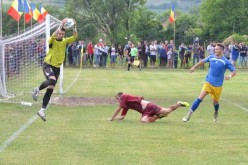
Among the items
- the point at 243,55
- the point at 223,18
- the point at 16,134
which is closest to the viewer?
the point at 16,134

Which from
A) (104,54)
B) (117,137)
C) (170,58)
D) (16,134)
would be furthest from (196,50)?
(16,134)

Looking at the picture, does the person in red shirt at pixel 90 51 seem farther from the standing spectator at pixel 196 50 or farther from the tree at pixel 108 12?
the tree at pixel 108 12

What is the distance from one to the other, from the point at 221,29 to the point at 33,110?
167ft

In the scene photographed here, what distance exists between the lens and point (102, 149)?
10820 mm

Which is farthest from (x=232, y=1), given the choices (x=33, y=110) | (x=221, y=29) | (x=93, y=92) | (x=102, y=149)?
(x=102, y=149)

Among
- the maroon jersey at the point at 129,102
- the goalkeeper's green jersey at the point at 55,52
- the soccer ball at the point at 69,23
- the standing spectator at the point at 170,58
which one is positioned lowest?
the standing spectator at the point at 170,58

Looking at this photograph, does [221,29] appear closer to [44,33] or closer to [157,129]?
[44,33]

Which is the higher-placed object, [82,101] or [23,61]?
[23,61]

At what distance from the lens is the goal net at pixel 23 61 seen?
20625 mm

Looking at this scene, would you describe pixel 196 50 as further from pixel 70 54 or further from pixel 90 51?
pixel 70 54

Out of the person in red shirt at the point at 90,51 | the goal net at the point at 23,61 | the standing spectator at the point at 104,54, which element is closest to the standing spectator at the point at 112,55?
the standing spectator at the point at 104,54

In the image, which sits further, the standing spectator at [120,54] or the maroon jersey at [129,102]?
the standing spectator at [120,54]

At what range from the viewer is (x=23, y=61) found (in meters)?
21.8

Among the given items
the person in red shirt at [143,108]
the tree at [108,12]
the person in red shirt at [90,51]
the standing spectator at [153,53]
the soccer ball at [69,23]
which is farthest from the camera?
the tree at [108,12]
